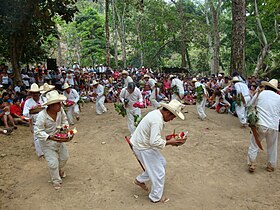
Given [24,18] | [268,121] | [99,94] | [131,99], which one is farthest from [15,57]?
[268,121]

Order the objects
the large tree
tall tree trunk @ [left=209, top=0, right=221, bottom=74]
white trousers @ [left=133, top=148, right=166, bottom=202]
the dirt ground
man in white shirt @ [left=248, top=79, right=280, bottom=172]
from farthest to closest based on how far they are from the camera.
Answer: tall tree trunk @ [left=209, top=0, right=221, bottom=74] → the large tree → man in white shirt @ [left=248, top=79, right=280, bottom=172] → the dirt ground → white trousers @ [left=133, top=148, right=166, bottom=202]

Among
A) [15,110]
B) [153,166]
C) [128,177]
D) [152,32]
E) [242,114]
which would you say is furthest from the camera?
[152,32]

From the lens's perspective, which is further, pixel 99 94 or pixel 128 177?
pixel 99 94

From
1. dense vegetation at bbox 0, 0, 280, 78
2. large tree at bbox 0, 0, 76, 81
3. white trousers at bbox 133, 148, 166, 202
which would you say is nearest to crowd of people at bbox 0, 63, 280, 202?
white trousers at bbox 133, 148, 166, 202

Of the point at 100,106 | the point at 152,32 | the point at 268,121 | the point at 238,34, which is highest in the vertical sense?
the point at 152,32

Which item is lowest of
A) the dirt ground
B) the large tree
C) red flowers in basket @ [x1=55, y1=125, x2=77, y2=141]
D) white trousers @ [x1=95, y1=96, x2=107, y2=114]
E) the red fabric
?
the dirt ground

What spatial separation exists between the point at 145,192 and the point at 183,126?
5.27m

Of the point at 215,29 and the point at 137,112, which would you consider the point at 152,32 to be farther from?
the point at 137,112

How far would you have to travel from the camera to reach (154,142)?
437 centimetres

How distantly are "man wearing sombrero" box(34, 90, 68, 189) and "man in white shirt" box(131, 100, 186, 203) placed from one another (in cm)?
147

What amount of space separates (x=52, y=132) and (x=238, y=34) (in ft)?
32.5

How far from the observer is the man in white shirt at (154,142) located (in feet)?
14.4

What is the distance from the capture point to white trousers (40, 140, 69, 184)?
5262 millimetres

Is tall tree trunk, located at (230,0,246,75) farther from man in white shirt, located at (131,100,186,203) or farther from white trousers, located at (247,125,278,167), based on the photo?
man in white shirt, located at (131,100,186,203)
